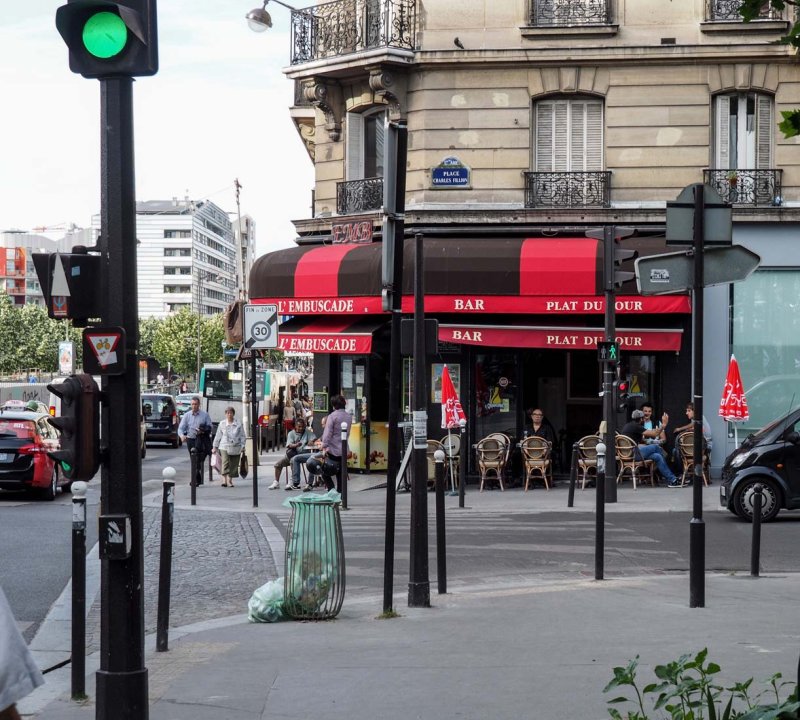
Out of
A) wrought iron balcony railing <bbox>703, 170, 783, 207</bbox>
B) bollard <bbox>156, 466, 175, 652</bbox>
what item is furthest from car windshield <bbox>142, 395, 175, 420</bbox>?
bollard <bbox>156, 466, 175, 652</bbox>

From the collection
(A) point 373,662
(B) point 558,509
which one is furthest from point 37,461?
(A) point 373,662

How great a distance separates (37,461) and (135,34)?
55.3ft

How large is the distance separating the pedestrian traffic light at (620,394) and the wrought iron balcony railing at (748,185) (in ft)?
13.7

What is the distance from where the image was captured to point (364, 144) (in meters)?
27.1

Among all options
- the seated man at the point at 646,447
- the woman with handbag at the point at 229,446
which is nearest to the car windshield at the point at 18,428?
the woman with handbag at the point at 229,446

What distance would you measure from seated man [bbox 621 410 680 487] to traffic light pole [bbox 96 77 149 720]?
59.0ft

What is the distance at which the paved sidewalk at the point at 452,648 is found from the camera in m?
7.09

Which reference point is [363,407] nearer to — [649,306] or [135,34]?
[649,306]

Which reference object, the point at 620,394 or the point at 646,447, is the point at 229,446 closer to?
the point at 620,394

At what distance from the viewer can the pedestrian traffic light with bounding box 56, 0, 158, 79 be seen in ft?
19.7

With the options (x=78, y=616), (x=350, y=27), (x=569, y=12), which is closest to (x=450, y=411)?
(x=569, y=12)

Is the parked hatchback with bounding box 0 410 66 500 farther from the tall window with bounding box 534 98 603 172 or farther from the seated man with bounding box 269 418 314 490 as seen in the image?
the tall window with bounding box 534 98 603 172

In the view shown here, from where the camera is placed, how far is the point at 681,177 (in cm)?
2512

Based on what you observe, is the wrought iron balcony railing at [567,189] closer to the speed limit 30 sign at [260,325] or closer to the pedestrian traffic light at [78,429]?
the speed limit 30 sign at [260,325]
